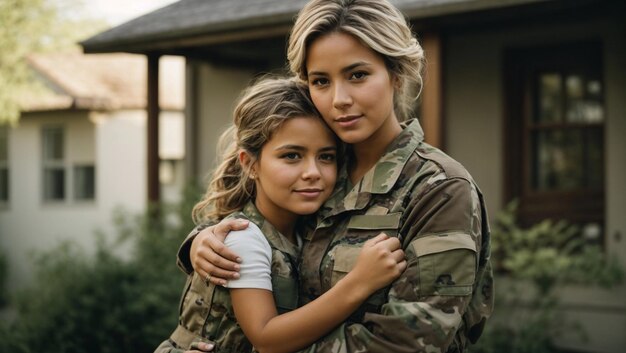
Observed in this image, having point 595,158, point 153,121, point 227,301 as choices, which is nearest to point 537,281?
point 595,158

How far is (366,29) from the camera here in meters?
2.42

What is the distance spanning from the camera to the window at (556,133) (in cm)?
789

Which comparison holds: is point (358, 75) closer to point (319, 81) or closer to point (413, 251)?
point (319, 81)

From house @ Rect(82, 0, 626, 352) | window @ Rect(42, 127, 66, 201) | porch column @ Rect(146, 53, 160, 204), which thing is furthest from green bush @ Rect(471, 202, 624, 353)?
window @ Rect(42, 127, 66, 201)

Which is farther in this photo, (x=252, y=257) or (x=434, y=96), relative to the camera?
(x=434, y=96)

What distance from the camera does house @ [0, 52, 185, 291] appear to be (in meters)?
16.3

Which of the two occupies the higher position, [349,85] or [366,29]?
[366,29]

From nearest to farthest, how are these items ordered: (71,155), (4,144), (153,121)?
(153,121), (71,155), (4,144)

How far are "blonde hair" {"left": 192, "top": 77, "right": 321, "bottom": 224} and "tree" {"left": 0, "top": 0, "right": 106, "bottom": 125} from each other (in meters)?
13.5

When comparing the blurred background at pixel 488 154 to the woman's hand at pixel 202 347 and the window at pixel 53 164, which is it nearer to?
the woman's hand at pixel 202 347

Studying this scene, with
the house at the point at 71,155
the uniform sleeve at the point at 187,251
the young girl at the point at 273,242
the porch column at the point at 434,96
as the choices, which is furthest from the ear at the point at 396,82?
the house at the point at 71,155

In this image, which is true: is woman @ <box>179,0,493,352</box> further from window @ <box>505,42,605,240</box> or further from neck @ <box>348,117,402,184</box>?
window @ <box>505,42,605,240</box>

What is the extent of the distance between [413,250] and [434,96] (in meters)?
4.73

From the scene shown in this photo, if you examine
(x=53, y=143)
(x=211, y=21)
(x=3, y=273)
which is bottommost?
(x=3, y=273)
